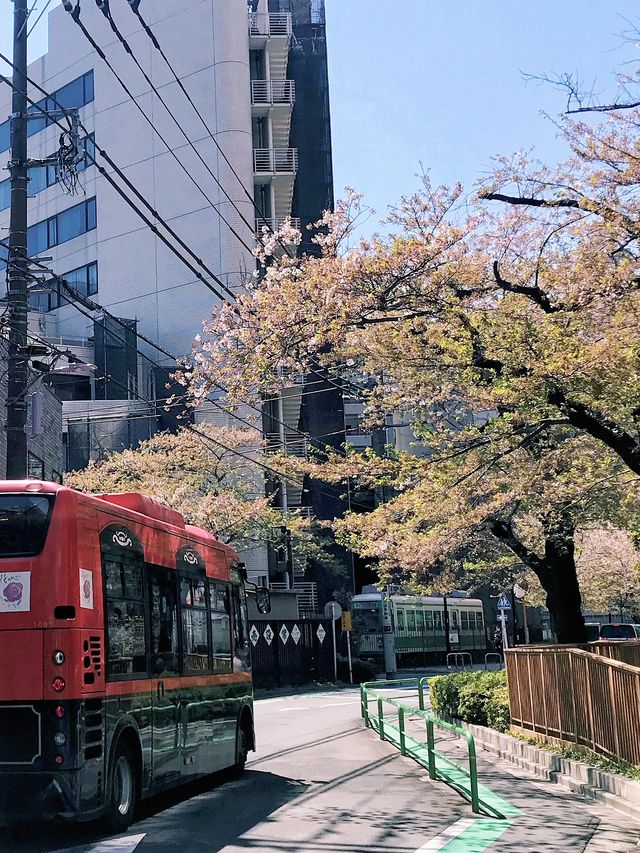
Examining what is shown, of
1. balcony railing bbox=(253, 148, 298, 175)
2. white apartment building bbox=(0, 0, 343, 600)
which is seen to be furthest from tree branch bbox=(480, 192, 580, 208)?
balcony railing bbox=(253, 148, 298, 175)

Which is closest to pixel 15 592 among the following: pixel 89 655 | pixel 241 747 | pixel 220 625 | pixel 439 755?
pixel 89 655

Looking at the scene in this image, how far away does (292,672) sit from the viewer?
40781mm

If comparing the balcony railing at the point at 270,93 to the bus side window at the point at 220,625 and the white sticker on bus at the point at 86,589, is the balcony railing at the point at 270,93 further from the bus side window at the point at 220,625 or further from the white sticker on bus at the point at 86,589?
the white sticker on bus at the point at 86,589

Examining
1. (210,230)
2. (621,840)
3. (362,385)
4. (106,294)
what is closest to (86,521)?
(621,840)

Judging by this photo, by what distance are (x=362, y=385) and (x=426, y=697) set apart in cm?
1464

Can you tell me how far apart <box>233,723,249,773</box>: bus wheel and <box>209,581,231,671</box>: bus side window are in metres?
1.16

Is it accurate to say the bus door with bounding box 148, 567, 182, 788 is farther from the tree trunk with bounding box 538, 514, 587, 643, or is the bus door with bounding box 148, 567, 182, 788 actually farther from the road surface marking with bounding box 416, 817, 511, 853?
the tree trunk with bounding box 538, 514, 587, 643

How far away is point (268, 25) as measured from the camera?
54.4 meters

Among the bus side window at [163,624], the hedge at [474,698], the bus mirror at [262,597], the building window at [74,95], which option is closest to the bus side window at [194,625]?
the bus side window at [163,624]

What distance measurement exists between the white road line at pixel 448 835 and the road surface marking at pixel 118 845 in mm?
2511

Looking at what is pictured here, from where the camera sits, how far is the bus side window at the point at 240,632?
591 inches

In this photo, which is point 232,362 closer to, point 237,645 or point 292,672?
point 237,645

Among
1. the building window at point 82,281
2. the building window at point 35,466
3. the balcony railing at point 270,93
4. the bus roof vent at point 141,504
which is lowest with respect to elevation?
the bus roof vent at point 141,504

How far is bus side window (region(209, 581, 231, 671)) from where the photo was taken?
45.0 ft
